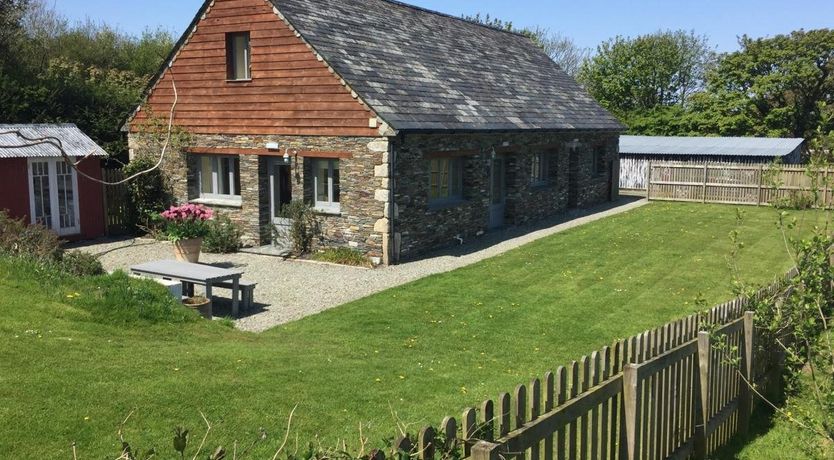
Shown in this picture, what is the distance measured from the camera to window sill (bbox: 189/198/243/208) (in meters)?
19.7

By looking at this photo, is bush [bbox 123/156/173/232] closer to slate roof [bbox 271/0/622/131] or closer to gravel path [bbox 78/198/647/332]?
gravel path [bbox 78/198/647/332]

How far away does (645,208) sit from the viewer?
1098 inches

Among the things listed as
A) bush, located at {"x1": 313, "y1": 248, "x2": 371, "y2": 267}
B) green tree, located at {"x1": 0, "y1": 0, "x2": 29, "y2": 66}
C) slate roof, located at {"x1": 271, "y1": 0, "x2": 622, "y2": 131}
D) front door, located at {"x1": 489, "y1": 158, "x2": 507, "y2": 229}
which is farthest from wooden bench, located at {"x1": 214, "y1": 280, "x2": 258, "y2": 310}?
green tree, located at {"x1": 0, "y1": 0, "x2": 29, "y2": 66}

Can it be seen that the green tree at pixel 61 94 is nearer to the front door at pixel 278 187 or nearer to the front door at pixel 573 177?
the front door at pixel 278 187

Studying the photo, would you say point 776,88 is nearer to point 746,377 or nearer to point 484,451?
point 746,377

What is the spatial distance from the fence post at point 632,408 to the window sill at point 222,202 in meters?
15.5

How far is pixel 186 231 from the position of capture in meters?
16.4

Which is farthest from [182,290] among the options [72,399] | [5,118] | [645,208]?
[645,208]

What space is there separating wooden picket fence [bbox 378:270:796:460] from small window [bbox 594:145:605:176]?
864 inches

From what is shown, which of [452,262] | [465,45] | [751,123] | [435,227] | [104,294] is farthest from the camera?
[751,123]

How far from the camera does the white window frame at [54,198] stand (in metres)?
18.4

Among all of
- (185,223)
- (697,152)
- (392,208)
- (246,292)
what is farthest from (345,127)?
(697,152)

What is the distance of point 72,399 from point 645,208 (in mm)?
24454

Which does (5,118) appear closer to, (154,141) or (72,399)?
(154,141)
